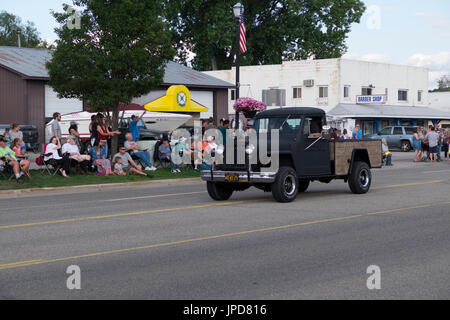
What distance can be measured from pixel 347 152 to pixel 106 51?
10331 mm

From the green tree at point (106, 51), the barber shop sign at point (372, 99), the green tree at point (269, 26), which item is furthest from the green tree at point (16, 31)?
the green tree at point (106, 51)

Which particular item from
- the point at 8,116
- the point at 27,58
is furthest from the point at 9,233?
the point at 27,58

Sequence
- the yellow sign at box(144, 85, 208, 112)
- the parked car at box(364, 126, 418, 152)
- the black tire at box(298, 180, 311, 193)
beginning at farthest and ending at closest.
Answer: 1. the parked car at box(364, 126, 418, 152)
2. the yellow sign at box(144, 85, 208, 112)
3. the black tire at box(298, 180, 311, 193)

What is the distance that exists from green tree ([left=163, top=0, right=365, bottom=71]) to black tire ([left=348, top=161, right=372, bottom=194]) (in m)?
45.6

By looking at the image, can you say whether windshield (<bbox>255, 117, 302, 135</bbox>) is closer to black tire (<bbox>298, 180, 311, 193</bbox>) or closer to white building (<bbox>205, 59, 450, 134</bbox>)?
black tire (<bbox>298, 180, 311, 193</bbox>)

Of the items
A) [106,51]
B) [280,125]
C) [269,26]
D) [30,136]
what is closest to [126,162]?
[106,51]

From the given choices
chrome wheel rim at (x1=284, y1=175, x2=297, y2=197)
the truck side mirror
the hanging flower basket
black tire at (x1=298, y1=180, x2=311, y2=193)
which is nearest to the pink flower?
the hanging flower basket

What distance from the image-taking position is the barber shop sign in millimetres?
55219

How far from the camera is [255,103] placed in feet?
75.4

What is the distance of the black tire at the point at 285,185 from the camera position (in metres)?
13.9

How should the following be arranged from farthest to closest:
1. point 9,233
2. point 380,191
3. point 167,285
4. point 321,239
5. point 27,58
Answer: point 27,58 < point 380,191 < point 9,233 < point 321,239 < point 167,285
